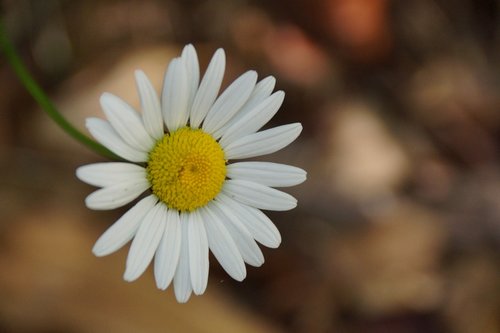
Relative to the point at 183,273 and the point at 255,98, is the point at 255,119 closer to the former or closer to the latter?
the point at 255,98

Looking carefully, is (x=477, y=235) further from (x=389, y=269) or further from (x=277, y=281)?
(x=277, y=281)

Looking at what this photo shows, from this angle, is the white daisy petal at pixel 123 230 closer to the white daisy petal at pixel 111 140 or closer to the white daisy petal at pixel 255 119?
the white daisy petal at pixel 111 140

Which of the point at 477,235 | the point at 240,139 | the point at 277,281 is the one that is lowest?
the point at 240,139

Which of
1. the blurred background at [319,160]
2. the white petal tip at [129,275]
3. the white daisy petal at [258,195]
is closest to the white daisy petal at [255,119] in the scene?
the white daisy petal at [258,195]

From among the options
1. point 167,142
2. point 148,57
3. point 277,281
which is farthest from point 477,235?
point 167,142

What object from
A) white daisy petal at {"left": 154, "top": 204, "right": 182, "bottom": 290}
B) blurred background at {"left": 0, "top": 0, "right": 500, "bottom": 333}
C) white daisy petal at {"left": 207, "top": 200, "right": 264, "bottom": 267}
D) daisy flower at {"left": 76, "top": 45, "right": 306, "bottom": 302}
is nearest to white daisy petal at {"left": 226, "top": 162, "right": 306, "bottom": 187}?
daisy flower at {"left": 76, "top": 45, "right": 306, "bottom": 302}

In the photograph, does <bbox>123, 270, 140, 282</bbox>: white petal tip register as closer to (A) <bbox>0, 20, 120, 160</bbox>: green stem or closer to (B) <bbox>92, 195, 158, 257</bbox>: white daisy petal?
(B) <bbox>92, 195, 158, 257</bbox>: white daisy petal

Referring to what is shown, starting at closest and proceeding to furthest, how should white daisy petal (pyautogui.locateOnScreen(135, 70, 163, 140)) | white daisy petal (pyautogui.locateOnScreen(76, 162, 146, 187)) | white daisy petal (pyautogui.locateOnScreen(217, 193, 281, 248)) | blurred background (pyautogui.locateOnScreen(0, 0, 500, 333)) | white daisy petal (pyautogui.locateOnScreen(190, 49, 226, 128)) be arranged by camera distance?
white daisy petal (pyautogui.locateOnScreen(76, 162, 146, 187))
white daisy petal (pyautogui.locateOnScreen(135, 70, 163, 140))
white daisy petal (pyautogui.locateOnScreen(190, 49, 226, 128))
white daisy petal (pyautogui.locateOnScreen(217, 193, 281, 248))
blurred background (pyautogui.locateOnScreen(0, 0, 500, 333))
